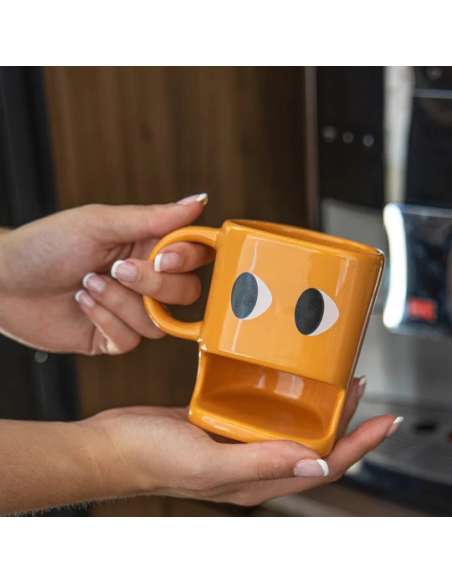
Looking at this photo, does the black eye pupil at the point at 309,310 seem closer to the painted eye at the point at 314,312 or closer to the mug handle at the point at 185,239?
the painted eye at the point at 314,312

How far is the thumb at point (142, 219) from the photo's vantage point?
1.06m

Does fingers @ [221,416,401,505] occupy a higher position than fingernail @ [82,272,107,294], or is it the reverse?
fingernail @ [82,272,107,294]

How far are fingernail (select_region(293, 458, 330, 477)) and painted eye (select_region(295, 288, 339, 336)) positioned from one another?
0.12m

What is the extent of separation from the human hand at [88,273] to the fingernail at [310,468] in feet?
0.81

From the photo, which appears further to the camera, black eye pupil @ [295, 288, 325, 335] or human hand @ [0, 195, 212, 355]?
human hand @ [0, 195, 212, 355]

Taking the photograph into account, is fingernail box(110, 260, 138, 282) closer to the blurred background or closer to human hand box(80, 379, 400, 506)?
human hand box(80, 379, 400, 506)

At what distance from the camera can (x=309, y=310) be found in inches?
34.6

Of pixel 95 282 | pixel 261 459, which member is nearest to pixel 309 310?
pixel 261 459

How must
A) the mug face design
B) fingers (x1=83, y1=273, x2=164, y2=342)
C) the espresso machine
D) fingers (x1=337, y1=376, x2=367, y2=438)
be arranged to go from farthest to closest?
the espresso machine < fingers (x1=83, y1=273, x2=164, y2=342) < fingers (x1=337, y1=376, x2=367, y2=438) < the mug face design

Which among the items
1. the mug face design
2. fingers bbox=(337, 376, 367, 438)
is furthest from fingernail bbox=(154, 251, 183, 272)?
fingers bbox=(337, 376, 367, 438)

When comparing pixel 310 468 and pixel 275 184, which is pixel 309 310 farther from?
pixel 275 184

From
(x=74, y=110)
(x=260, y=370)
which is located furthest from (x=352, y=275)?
(x=74, y=110)

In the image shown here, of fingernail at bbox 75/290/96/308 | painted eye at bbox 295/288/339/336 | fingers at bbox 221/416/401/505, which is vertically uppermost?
painted eye at bbox 295/288/339/336

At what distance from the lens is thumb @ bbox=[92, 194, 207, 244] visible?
1.06m
